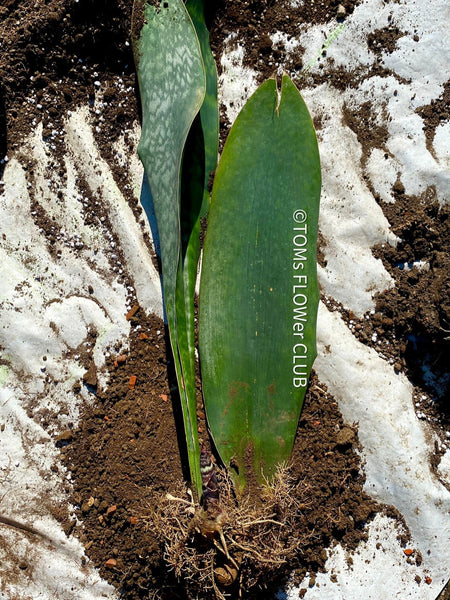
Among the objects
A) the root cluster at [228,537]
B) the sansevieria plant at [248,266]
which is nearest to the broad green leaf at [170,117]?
the sansevieria plant at [248,266]

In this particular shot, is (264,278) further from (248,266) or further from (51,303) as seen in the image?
(51,303)

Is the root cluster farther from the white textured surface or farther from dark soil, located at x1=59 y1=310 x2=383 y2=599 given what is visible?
the white textured surface

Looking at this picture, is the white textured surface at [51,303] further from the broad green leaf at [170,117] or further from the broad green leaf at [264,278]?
the broad green leaf at [264,278]

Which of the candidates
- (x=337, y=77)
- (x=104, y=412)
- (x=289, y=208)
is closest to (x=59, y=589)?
(x=104, y=412)

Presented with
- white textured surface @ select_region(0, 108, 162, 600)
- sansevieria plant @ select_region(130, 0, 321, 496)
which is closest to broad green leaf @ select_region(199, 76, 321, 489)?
sansevieria plant @ select_region(130, 0, 321, 496)

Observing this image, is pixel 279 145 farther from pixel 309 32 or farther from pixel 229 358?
pixel 229 358
